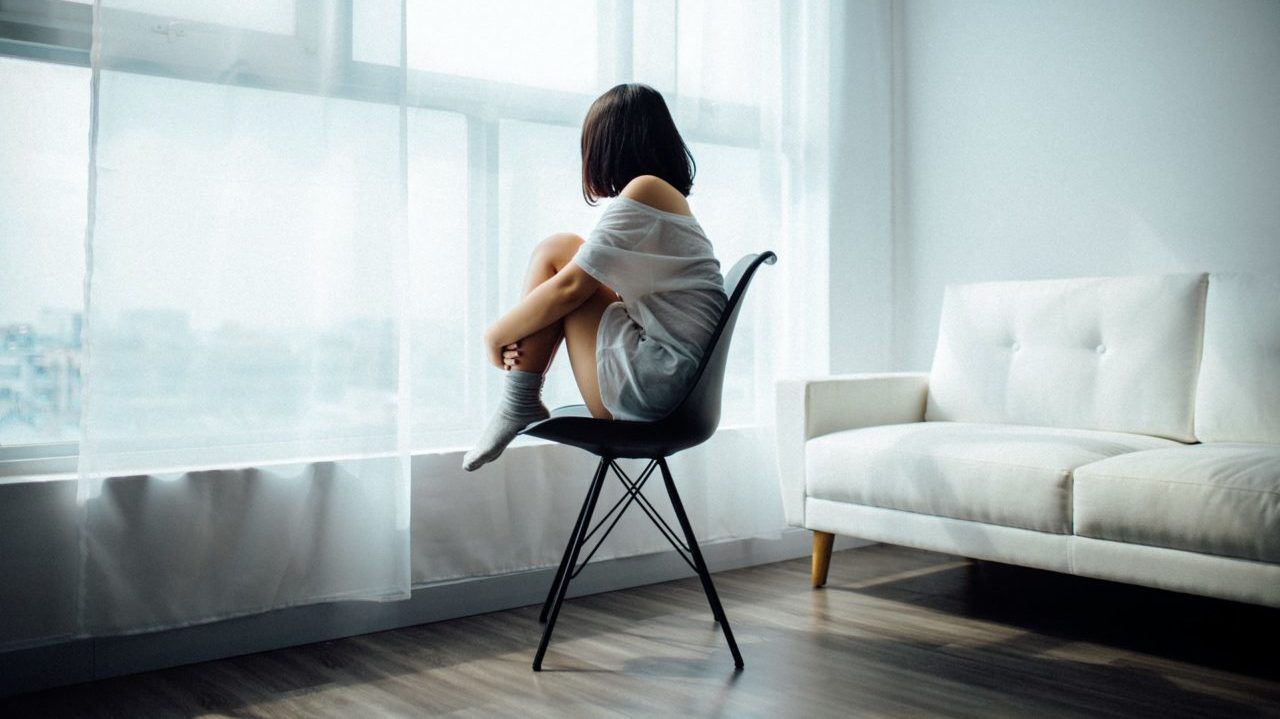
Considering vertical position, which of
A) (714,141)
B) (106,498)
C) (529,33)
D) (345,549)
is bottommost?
(345,549)

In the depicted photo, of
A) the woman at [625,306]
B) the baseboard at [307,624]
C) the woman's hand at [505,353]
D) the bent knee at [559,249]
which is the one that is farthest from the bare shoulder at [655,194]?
the baseboard at [307,624]

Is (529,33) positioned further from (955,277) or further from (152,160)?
(955,277)

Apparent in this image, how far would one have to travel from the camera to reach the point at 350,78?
2340 mm

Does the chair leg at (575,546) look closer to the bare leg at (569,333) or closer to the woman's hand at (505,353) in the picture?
the bare leg at (569,333)

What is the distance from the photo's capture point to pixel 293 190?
2264 millimetres

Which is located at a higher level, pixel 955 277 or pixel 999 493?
pixel 955 277

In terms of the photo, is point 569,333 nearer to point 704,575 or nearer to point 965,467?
point 704,575

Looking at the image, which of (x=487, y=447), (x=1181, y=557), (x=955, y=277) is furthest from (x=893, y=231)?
(x=487, y=447)

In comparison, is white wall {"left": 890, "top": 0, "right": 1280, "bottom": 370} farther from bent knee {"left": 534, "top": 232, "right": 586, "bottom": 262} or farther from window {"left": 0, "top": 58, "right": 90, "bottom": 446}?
window {"left": 0, "top": 58, "right": 90, "bottom": 446}

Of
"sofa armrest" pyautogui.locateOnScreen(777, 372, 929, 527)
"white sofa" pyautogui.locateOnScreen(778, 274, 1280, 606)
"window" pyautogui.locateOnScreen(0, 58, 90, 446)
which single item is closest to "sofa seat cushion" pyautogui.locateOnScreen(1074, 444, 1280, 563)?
"white sofa" pyautogui.locateOnScreen(778, 274, 1280, 606)

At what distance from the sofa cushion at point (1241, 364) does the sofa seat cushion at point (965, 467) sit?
0.15 m

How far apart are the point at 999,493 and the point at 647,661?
872 millimetres

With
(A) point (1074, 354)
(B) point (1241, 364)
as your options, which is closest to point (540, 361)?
(A) point (1074, 354)

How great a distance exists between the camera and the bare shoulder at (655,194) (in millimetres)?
2043
